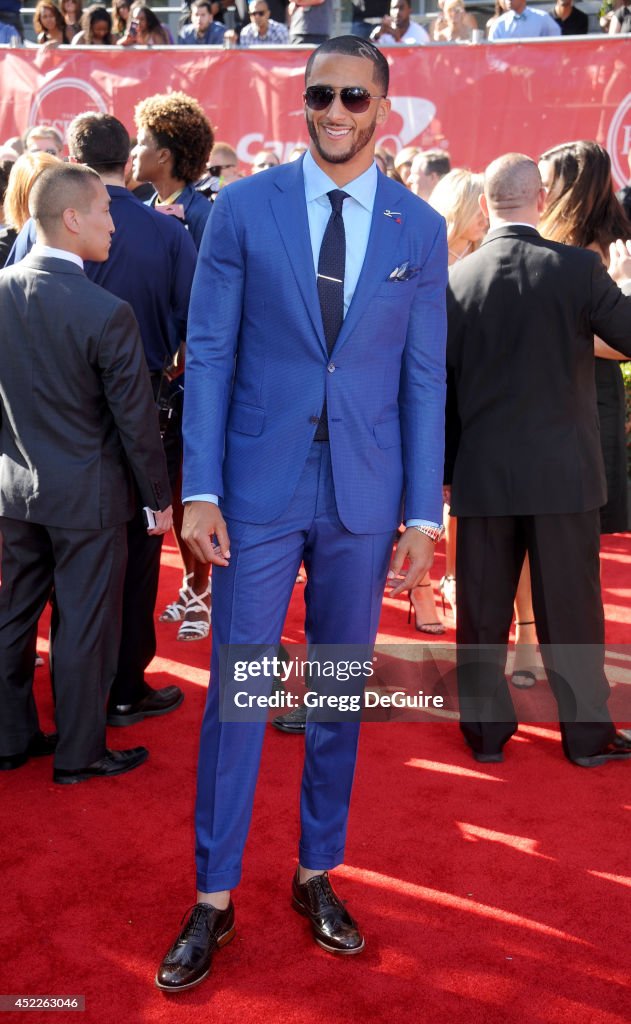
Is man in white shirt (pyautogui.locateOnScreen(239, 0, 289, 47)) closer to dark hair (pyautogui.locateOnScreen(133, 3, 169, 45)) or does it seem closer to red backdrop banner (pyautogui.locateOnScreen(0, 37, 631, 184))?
dark hair (pyautogui.locateOnScreen(133, 3, 169, 45))

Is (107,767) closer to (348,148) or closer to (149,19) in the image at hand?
(348,148)

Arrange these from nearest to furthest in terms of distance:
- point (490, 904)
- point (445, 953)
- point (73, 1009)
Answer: point (73, 1009), point (445, 953), point (490, 904)

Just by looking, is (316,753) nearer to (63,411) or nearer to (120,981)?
(120,981)

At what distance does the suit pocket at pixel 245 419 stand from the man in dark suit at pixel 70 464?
0.92 metres

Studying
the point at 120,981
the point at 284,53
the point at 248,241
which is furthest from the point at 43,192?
the point at 284,53

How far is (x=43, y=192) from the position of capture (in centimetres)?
331

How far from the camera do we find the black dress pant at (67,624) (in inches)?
137

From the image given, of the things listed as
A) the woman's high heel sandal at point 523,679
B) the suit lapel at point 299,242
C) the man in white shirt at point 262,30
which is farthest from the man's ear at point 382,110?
the man in white shirt at point 262,30

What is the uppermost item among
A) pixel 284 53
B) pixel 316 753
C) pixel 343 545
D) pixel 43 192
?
pixel 284 53

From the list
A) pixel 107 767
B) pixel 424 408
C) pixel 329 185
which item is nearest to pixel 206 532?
pixel 424 408

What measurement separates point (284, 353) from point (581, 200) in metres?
1.89

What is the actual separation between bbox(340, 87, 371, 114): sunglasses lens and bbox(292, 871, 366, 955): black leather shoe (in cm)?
189

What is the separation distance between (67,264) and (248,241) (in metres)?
1.13

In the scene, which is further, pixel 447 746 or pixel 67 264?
pixel 447 746
